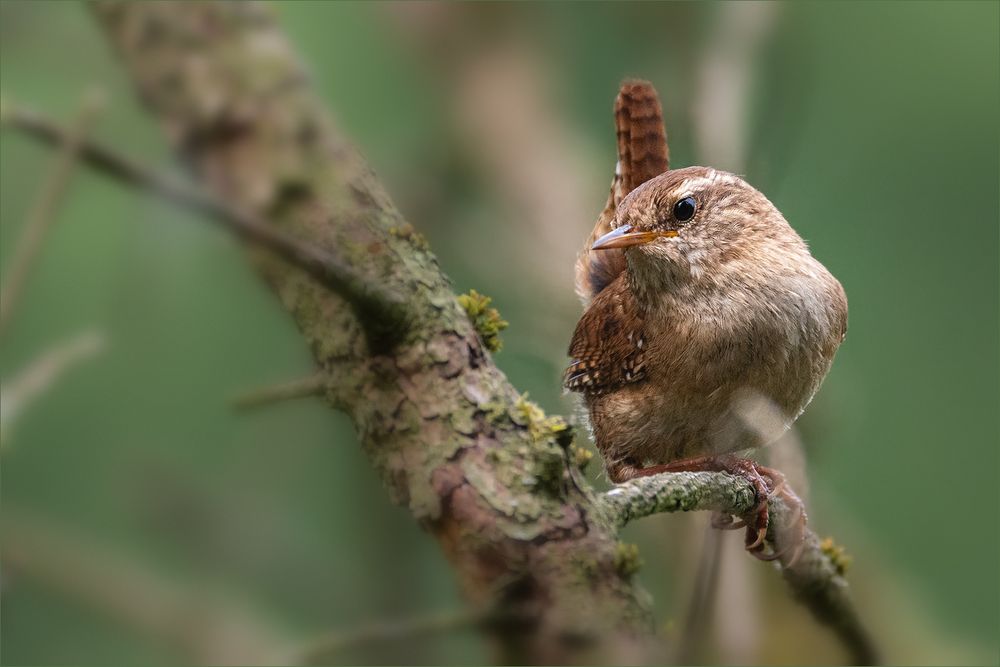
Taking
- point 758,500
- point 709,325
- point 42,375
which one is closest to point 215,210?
point 42,375

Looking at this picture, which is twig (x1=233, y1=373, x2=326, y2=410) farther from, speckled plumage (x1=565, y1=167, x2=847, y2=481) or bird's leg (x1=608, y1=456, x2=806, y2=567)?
speckled plumage (x1=565, y1=167, x2=847, y2=481)

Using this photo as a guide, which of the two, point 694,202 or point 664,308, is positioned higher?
point 694,202

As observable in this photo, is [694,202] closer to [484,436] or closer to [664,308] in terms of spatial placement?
[664,308]

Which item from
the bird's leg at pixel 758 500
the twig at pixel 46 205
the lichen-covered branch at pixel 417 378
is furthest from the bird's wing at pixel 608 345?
the twig at pixel 46 205

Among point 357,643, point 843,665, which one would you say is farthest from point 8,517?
point 843,665

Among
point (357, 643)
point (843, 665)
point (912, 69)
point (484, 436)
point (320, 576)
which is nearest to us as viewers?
point (357, 643)

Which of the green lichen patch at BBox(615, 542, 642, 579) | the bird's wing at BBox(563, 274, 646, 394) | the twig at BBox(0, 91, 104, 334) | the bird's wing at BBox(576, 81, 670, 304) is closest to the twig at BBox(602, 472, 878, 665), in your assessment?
the green lichen patch at BBox(615, 542, 642, 579)

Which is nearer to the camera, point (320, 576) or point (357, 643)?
point (357, 643)

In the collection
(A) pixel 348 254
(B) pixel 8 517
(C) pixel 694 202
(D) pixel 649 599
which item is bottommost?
(D) pixel 649 599
